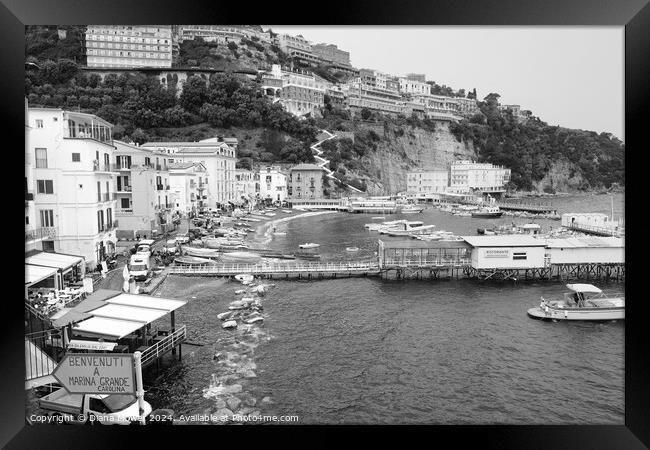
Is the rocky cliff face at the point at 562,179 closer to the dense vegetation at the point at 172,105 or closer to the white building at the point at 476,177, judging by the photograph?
the white building at the point at 476,177

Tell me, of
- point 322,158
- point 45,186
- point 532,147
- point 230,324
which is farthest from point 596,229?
point 322,158

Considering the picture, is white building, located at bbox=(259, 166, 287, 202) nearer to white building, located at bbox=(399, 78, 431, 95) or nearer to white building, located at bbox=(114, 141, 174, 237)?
white building, located at bbox=(114, 141, 174, 237)

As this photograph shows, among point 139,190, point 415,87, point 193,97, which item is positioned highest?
point 415,87

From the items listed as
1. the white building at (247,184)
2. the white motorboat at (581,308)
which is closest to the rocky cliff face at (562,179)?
the white motorboat at (581,308)

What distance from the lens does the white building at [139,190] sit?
34.4ft

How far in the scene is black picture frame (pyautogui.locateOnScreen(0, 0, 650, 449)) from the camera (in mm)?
3143

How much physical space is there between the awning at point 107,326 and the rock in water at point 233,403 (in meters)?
1.20

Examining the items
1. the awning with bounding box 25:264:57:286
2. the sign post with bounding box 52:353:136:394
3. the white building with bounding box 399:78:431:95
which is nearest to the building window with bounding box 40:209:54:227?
the awning with bounding box 25:264:57:286

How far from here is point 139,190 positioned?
439 inches

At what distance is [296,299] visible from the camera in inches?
359

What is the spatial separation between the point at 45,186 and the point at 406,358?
16.6ft

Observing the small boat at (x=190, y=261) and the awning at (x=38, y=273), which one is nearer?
the awning at (x=38, y=273)

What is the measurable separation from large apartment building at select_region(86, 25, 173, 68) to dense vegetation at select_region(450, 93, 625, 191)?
1435 cm
